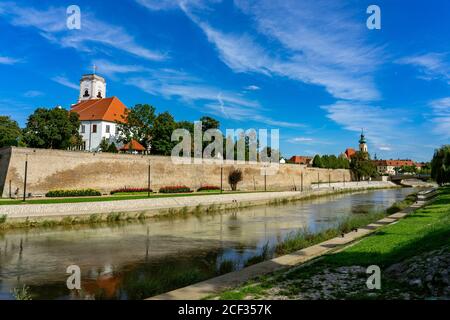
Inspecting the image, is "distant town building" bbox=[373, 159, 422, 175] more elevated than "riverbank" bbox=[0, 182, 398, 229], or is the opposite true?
"distant town building" bbox=[373, 159, 422, 175]

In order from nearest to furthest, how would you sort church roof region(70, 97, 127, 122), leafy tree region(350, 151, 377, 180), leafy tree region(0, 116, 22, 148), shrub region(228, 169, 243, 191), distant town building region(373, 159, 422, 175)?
leafy tree region(0, 116, 22, 148) → shrub region(228, 169, 243, 191) → church roof region(70, 97, 127, 122) → leafy tree region(350, 151, 377, 180) → distant town building region(373, 159, 422, 175)

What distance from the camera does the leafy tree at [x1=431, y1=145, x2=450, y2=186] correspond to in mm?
31969

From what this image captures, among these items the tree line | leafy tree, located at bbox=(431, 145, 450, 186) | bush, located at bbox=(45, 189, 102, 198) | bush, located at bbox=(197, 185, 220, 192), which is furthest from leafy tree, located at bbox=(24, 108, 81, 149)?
leafy tree, located at bbox=(431, 145, 450, 186)

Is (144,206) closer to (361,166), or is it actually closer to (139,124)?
(139,124)

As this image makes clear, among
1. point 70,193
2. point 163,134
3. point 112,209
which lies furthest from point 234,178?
point 112,209

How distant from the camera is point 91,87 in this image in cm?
6669

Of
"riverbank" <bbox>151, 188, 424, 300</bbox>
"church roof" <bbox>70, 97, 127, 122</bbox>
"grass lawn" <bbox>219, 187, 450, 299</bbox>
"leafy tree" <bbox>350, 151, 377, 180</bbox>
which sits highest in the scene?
"church roof" <bbox>70, 97, 127, 122</bbox>

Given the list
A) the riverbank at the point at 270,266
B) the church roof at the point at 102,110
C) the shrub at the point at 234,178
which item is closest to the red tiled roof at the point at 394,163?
the shrub at the point at 234,178

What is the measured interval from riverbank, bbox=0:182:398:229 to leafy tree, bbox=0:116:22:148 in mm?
27073

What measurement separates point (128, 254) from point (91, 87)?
59.1 m

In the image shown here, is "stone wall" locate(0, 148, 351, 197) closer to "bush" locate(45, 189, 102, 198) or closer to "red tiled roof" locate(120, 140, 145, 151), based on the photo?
"bush" locate(45, 189, 102, 198)

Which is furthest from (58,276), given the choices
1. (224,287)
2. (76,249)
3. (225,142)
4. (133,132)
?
(225,142)

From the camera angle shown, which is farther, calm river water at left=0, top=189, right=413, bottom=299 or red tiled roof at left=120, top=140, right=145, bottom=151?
red tiled roof at left=120, top=140, right=145, bottom=151
